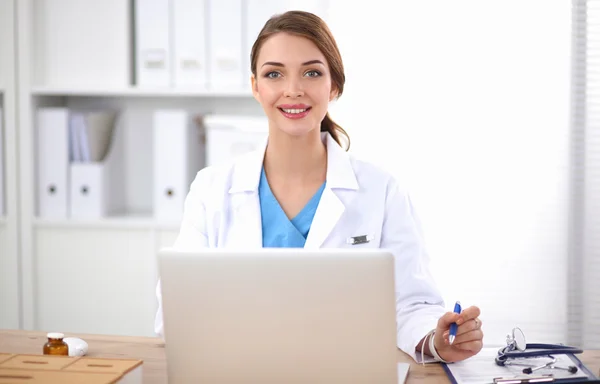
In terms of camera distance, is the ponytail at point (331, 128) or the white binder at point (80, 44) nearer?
the ponytail at point (331, 128)

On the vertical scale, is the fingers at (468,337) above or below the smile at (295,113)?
below

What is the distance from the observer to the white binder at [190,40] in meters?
2.70

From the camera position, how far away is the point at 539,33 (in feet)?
9.78

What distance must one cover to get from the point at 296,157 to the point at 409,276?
1.38 feet

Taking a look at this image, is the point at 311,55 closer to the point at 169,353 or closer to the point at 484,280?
the point at 169,353

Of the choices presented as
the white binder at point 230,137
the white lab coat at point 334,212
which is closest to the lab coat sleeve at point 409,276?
the white lab coat at point 334,212

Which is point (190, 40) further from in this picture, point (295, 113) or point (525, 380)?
point (525, 380)

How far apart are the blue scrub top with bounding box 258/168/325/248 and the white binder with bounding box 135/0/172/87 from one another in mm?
1043

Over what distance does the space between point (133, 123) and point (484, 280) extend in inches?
61.4

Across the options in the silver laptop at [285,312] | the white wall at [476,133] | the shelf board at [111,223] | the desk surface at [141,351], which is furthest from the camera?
the white wall at [476,133]

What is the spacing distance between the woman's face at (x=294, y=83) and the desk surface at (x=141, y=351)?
1.99 feet

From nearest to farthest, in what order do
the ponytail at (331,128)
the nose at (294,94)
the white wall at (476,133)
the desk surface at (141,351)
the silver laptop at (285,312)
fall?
the silver laptop at (285,312)
the desk surface at (141,351)
the nose at (294,94)
the ponytail at (331,128)
the white wall at (476,133)

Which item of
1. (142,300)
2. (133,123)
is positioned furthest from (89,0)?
(142,300)

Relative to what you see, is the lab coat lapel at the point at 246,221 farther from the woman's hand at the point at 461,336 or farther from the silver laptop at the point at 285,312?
the silver laptop at the point at 285,312
